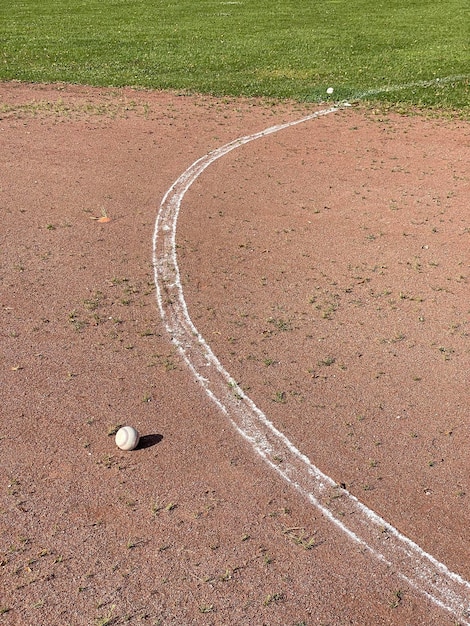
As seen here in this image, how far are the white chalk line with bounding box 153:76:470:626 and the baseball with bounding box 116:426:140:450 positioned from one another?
922mm

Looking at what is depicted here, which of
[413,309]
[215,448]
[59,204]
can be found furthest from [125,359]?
[59,204]

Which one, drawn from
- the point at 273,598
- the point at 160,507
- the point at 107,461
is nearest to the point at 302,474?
the point at 160,507

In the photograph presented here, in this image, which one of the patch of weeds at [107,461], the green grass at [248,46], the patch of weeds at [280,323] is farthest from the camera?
the green grass at [248,46]

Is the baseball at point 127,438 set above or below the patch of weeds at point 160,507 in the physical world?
above

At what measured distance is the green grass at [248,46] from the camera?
21.1 meters

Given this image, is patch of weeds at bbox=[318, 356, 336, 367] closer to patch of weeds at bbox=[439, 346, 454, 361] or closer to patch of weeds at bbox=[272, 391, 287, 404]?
patch of weeds at bbox=[272, 391, 287, 404]

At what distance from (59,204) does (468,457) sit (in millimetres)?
8063

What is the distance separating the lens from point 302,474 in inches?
267

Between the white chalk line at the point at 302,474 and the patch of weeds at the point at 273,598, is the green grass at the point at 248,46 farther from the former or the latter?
the patch of weeds at the point at 273,598

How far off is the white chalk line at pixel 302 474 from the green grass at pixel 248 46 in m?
11.7

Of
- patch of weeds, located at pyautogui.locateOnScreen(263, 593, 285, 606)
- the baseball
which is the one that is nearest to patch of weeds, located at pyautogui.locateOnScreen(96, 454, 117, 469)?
the baseball

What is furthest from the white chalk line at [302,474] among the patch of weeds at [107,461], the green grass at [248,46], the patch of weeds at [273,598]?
the green grass at [248,46]

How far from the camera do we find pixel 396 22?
30000 millimetres

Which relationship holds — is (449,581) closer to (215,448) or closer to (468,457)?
(468,457)
